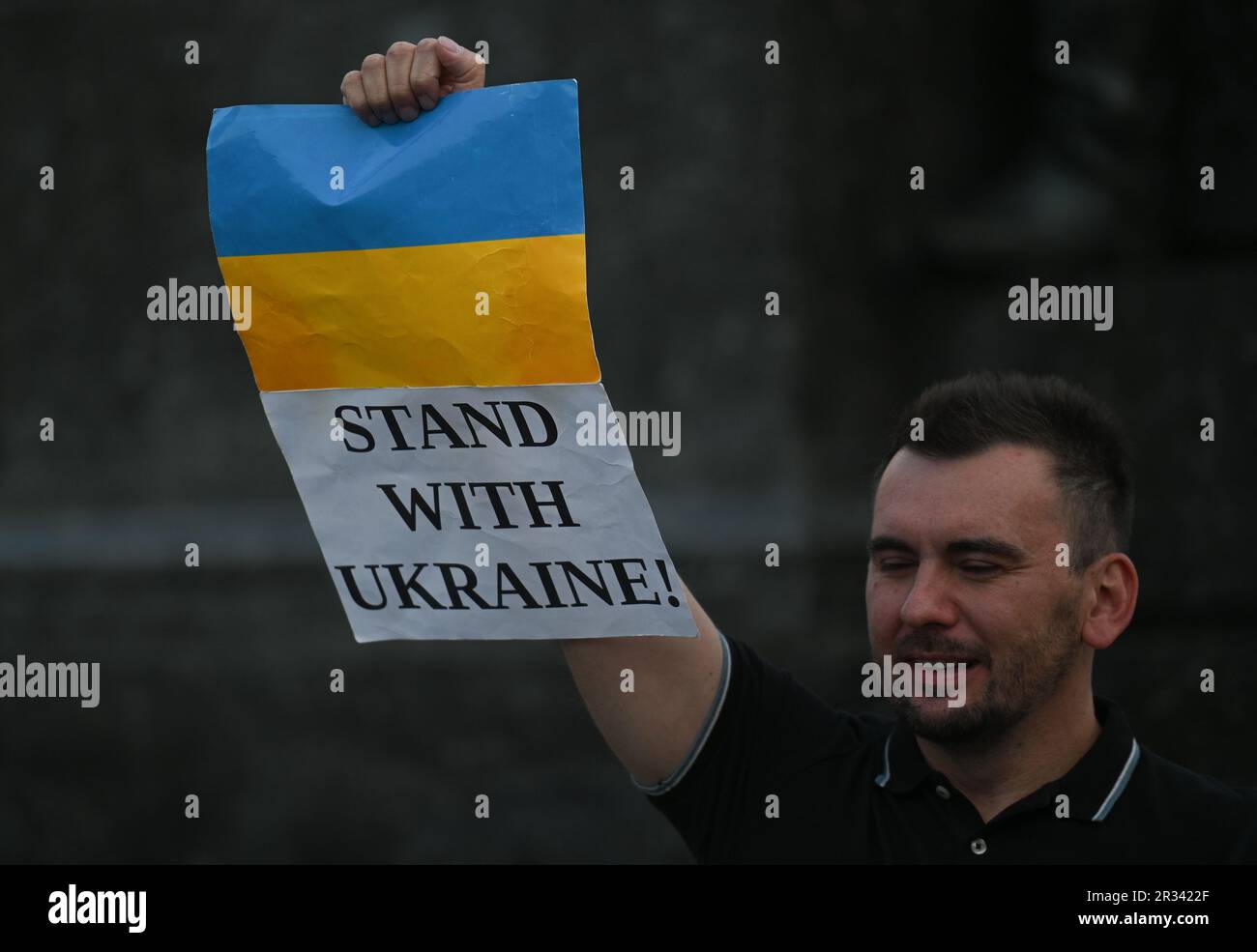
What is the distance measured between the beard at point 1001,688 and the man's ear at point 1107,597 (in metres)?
0.07

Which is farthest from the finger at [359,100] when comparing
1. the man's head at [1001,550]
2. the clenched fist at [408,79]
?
the man's head at [1001,550]

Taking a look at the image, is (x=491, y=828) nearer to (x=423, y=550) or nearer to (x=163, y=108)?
(x=163, y=108)

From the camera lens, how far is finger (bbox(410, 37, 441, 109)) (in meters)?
2.90

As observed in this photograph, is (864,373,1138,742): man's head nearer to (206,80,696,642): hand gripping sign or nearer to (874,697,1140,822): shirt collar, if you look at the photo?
(874,697,1140,822): shirt collar

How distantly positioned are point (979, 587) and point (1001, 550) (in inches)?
2.9

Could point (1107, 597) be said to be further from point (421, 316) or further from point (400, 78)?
point (400, 78)

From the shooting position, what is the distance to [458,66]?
9.70 ft

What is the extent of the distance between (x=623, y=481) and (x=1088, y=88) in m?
4.64

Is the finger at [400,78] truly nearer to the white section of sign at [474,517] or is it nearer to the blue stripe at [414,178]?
the blue stripe at [414,178]

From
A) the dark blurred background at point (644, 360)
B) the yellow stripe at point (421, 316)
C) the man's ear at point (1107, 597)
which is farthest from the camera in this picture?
the dark blurred background at point (644, 360)

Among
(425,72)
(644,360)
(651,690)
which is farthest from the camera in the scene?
(644,360)

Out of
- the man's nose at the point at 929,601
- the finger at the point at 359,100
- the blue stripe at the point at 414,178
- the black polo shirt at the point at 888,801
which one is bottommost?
the black polo shirt at the point at 888,801

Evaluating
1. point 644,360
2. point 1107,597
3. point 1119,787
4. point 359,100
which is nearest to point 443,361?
point 359,100

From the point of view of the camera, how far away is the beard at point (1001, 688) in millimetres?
2938
